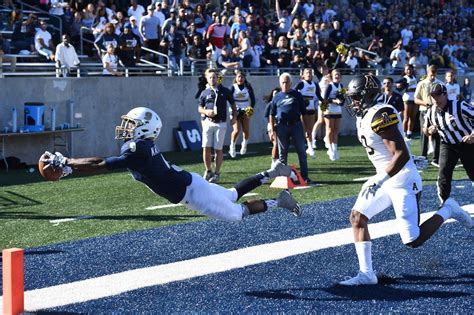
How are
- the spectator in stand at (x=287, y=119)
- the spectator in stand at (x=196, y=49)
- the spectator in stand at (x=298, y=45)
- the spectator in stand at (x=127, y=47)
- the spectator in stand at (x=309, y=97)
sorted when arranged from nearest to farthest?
1. the spectator in stand at (x=287, y=119)
2. the spectator in stand at (x=309, y=97)
3. the spectator in stand at (x=127, y=47)
4. the spectator in stand at (x=196, y=49)
5. the spectator in stand at (x=298, y=45)

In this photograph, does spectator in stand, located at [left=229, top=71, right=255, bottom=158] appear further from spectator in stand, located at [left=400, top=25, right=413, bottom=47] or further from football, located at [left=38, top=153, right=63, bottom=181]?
spectator in stand, located at [left=400, top=25, right=413, bottom=47]

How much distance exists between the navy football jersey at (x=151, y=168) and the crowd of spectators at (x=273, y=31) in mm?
11261

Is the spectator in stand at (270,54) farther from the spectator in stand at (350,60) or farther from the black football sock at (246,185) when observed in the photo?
the black football sock at (246,185)

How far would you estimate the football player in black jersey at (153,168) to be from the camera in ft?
24.0

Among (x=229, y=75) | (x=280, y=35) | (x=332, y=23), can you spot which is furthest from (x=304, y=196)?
(x=332, y=23)

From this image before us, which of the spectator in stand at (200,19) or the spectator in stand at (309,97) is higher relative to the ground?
the spectator in stand at (200,19)

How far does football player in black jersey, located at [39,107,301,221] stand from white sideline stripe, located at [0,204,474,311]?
51 cm

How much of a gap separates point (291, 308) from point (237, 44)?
52.2 ft

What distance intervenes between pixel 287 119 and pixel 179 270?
239 inches

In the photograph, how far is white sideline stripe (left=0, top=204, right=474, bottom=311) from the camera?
23.3ft

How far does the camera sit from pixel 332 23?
25.8 metres

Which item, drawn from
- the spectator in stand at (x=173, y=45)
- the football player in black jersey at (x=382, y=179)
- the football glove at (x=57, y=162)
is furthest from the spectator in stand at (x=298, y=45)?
the football glove at (x=57, y=162)

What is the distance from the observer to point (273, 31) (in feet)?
79.0

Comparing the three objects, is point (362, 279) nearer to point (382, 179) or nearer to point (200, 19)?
point (382, 179)
